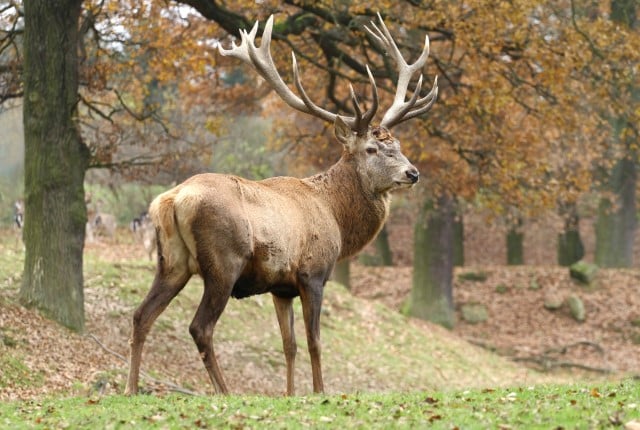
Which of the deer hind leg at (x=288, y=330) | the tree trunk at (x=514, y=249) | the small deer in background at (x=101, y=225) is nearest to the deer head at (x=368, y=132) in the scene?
the deer hind leg at (x=288, y=330)

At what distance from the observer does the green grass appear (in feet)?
22.6

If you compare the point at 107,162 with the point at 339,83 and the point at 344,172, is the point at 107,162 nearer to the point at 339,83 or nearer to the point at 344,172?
the point at 344,172

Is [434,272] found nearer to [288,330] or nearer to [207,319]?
[288,330]

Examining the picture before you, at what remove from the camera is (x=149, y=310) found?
8.75m

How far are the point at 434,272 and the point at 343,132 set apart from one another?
1490 cm

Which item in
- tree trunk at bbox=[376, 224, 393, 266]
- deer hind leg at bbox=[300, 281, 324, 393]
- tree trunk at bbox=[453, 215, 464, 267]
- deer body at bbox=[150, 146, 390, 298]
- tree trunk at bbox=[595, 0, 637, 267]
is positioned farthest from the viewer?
tree trunk at bbox=[376, 224, 393, 266]

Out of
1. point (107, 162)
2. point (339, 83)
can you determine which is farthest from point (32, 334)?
point (339, 83)

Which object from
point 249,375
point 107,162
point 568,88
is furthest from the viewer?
point 568,88

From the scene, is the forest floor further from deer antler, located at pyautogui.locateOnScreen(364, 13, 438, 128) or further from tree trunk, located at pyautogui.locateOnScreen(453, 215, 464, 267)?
deer antler, located at pyautogui.locateOnScreen(364, 13, 438, 128)

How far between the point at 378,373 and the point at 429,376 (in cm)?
126

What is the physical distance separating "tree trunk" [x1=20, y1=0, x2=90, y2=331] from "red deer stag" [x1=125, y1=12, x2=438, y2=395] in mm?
3535

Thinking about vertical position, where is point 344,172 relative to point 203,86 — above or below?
below

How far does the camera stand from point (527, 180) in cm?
1783

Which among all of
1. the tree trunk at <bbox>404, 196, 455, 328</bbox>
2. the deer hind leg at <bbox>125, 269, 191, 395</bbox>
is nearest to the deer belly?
the deer hind leg at <bbox>125, 269, 191, 395</bbox>
